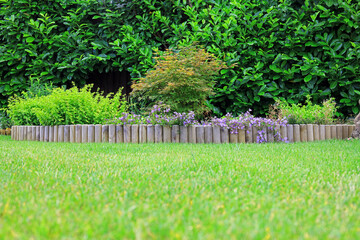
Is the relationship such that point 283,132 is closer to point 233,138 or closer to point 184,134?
point 233,138

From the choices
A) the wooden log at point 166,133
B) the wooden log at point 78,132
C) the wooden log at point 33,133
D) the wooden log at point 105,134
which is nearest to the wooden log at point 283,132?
the wooden log at point 166,133

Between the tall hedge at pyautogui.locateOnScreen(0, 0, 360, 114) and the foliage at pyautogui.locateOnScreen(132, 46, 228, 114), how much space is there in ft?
3.53

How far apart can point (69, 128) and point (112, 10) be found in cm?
406

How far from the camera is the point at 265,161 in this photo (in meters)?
2.50

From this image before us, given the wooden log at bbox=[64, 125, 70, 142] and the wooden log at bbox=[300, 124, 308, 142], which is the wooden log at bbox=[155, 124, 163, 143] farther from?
the wooden log at bbox=[300, 124, 308, 142]

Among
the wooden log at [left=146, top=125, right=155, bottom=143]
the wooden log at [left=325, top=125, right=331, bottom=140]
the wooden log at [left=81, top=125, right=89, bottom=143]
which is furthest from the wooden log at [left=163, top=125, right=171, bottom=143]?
the wooden log at [left=325, top=125, right=331, bottom=140]

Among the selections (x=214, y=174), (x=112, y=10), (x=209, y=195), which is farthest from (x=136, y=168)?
(x=112, y=10)

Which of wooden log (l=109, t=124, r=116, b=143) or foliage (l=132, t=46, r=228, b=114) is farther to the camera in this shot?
foliage (l=132, t=46, r=228, b=114)

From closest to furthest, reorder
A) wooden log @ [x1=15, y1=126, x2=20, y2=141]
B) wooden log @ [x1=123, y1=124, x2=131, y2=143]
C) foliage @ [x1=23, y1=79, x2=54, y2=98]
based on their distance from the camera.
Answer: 1. wooden log @ [x1=123, y1=124, x2=131, y2=143]
2. wooden log @ [x1=15, y1=126, x2=20, y2=141]
3. foliage @ [x1=23, y1=79, x2=54, y2=98]

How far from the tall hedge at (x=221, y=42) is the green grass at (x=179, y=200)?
4.24 metres

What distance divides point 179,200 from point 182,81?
3810 mm

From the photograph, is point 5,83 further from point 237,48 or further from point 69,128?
point 237,48

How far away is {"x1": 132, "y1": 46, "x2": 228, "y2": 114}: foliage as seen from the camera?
5020 millimetres

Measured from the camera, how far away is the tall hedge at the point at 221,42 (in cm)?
609
